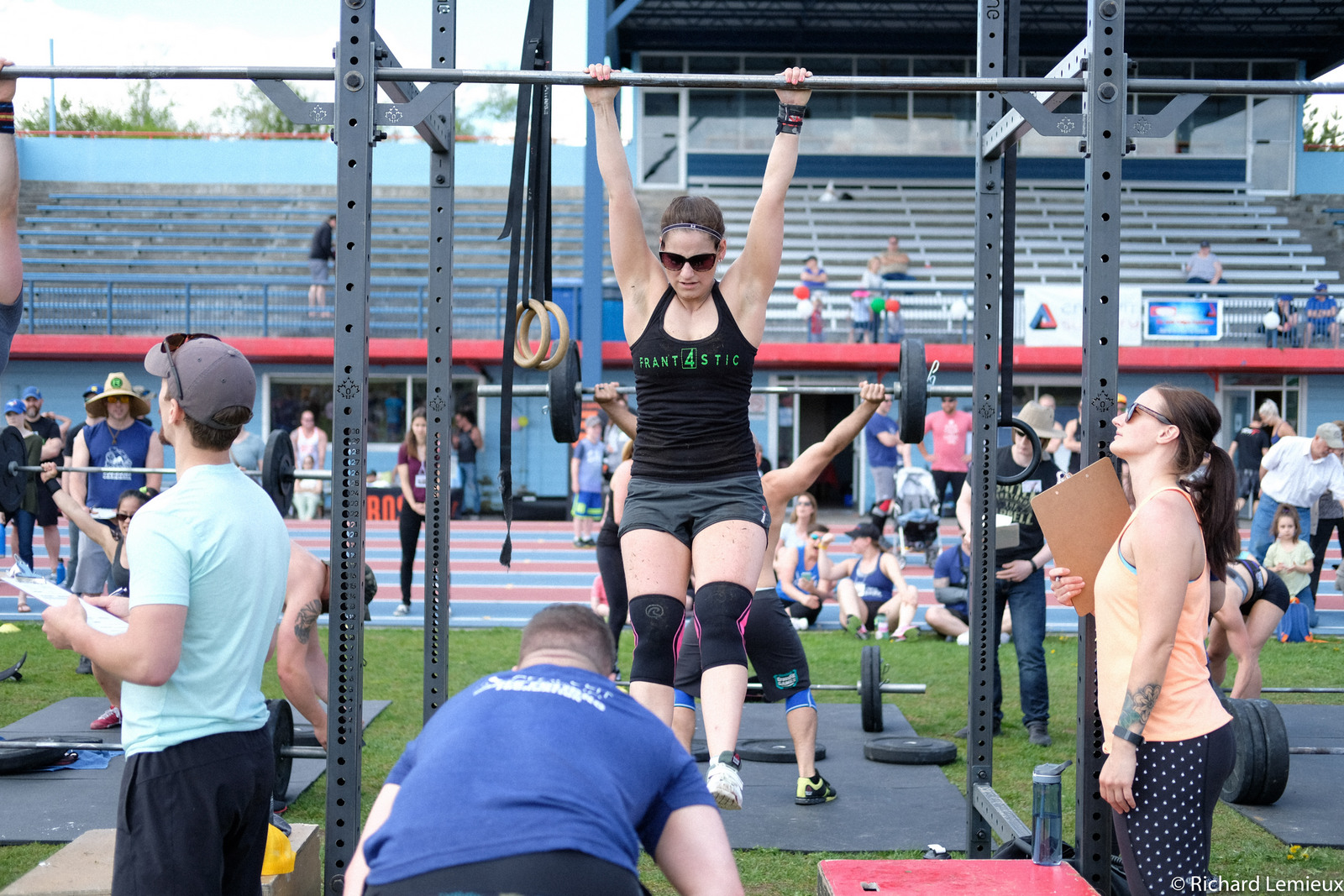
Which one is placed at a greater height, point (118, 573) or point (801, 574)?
point (118, 573)

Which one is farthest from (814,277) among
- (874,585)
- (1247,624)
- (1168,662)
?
(1168,662)

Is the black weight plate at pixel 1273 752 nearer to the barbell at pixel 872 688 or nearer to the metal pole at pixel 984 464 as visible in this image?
the metal pole at pixel 984 464

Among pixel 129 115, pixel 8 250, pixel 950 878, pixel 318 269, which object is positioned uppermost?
pixel 129 115

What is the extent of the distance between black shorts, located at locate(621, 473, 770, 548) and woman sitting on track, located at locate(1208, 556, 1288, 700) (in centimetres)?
329

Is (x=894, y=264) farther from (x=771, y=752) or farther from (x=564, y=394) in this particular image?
(x=564, y=394)

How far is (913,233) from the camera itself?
2152cm

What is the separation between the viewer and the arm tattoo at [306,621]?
426 centimetres

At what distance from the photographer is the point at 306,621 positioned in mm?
4305

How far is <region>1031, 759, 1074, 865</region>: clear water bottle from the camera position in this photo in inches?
109

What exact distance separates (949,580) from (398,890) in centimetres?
720

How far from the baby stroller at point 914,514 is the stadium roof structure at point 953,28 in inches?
419

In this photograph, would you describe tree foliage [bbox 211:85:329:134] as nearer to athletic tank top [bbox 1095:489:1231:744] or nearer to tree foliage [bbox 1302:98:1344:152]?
tree foliage [bbox 1302:98:1344:152]

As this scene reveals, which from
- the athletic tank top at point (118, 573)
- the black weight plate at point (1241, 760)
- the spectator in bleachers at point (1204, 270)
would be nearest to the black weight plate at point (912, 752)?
→ the black weight plate at point (1241, 760)

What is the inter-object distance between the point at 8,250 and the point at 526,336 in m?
1.42
